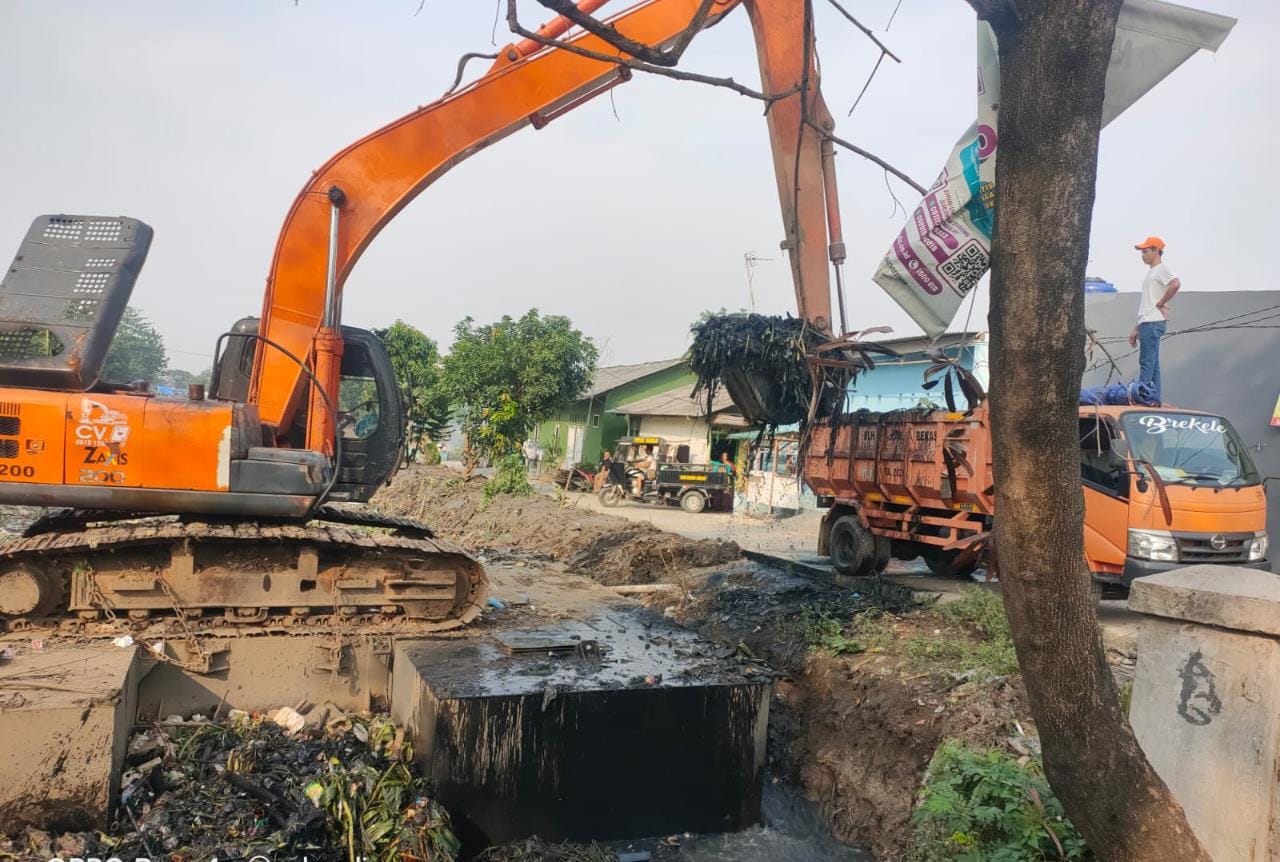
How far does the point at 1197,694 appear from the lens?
2.74 m

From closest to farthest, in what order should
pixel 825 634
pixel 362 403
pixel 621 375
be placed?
pixel 362 403
pixel 825 634
pixel 621 375

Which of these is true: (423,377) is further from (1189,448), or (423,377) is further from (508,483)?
(1189,448)

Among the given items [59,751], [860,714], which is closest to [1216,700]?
[860,714]

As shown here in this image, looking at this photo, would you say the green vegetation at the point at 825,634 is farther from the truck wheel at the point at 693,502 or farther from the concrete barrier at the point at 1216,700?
the truck wheel at the point at 693,502

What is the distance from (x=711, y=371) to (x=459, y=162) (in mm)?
2475

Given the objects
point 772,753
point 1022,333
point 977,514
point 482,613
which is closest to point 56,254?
point 482,613

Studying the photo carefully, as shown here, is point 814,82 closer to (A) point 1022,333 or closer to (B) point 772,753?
(A) point 1022,333

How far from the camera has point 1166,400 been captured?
40.9 ft

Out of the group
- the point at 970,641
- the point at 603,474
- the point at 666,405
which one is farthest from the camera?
the point at 666,405

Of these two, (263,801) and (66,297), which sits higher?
(66,297)

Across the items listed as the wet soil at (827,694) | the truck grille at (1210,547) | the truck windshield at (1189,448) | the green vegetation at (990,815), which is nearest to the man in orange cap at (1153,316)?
the truck windshield at (1189,448)

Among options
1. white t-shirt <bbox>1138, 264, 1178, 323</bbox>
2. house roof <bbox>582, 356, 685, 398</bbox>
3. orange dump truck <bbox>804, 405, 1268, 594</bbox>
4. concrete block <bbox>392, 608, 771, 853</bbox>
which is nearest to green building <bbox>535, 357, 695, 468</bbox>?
house roof <bbox>582, 356, 685, 398</bbox>

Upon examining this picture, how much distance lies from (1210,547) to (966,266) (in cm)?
456

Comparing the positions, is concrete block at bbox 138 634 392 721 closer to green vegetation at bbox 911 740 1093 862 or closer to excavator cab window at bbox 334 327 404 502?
excavator cab window at bbox 334 327 404 502
